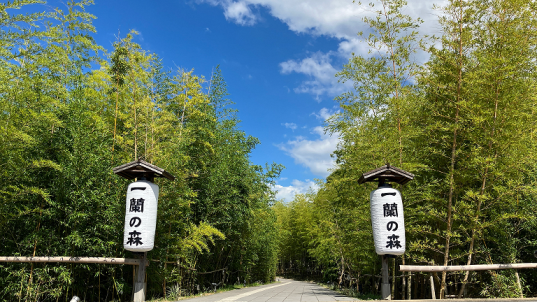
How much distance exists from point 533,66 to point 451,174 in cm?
273

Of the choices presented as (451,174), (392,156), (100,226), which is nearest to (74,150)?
(100,226)

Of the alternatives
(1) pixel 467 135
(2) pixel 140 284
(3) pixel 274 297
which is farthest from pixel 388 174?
(3) pixel 274 297

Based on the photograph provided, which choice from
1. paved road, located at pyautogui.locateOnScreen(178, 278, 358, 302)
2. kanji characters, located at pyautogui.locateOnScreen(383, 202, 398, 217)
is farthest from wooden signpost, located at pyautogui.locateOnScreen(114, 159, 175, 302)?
kanji characters, located at pyautogui.locateOnScreen(383, 202, 398, 217)

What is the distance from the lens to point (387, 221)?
14.3 feet

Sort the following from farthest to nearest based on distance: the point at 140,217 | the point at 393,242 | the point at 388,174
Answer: the point at 388,174 < the point at 140,217 < the point at 393,242

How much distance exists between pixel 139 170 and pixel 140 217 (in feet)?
2.40

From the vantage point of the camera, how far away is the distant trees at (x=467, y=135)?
5281 millimetres

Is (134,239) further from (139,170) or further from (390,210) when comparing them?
(390,210)

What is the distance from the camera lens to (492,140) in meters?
5.19

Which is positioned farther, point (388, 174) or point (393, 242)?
point (388, 174)

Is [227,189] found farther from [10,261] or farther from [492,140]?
[492,140]

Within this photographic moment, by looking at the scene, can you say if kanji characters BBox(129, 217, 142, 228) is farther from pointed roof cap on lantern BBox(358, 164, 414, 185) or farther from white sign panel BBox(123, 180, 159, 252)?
pointed roof cap on lantern BBox(358, 164, 414, 185)

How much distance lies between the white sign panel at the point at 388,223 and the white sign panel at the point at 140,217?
3.37 meters

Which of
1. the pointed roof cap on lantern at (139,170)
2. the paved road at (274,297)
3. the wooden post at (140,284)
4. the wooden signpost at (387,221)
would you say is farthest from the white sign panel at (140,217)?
the wooden signpost at (387,221)
